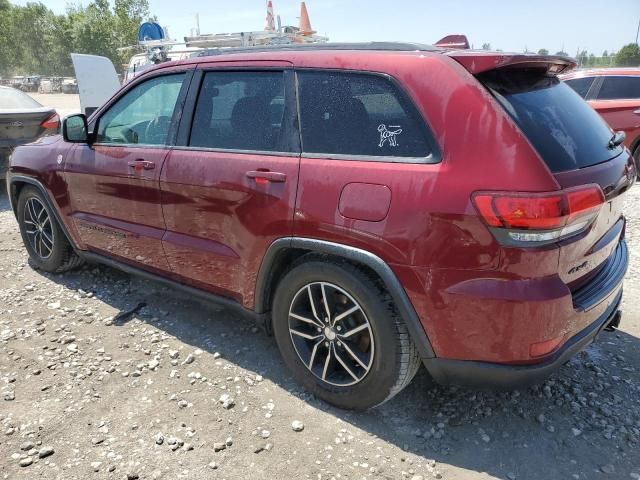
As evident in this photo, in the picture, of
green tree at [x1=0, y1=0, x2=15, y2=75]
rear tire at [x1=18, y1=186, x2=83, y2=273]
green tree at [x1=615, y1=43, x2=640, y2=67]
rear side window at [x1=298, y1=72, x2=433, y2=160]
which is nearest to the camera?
rear side window at [x1=298, y1=72, x2=433, y2=160]

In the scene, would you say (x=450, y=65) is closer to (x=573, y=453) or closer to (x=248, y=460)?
(x=573, y=453)

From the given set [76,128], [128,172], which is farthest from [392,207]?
[76,128]

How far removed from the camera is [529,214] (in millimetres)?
1969

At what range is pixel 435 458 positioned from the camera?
2.38 meters

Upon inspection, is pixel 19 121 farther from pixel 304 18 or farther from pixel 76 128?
pixel 304 18

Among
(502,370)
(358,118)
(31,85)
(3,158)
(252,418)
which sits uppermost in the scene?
(358,118)

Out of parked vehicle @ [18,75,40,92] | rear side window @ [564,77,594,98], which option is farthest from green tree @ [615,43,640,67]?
parked vehicle @ [18,75,40,92]

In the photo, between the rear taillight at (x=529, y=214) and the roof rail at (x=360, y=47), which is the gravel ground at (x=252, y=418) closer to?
the rear taillight at (x=529, y=214)

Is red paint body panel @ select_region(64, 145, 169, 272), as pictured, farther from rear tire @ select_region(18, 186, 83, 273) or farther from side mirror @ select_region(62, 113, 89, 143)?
rear tire @ select_region(18, 186, 83, 273)

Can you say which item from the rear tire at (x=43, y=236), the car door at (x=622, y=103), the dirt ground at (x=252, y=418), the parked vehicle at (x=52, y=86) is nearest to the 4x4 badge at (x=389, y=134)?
the dirt ground at (x=252, y=418)

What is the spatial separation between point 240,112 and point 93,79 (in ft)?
31.3

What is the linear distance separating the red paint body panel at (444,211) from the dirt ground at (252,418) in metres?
0.55

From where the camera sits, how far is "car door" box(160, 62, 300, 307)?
8.72 ft

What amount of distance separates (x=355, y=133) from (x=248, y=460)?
162cm
